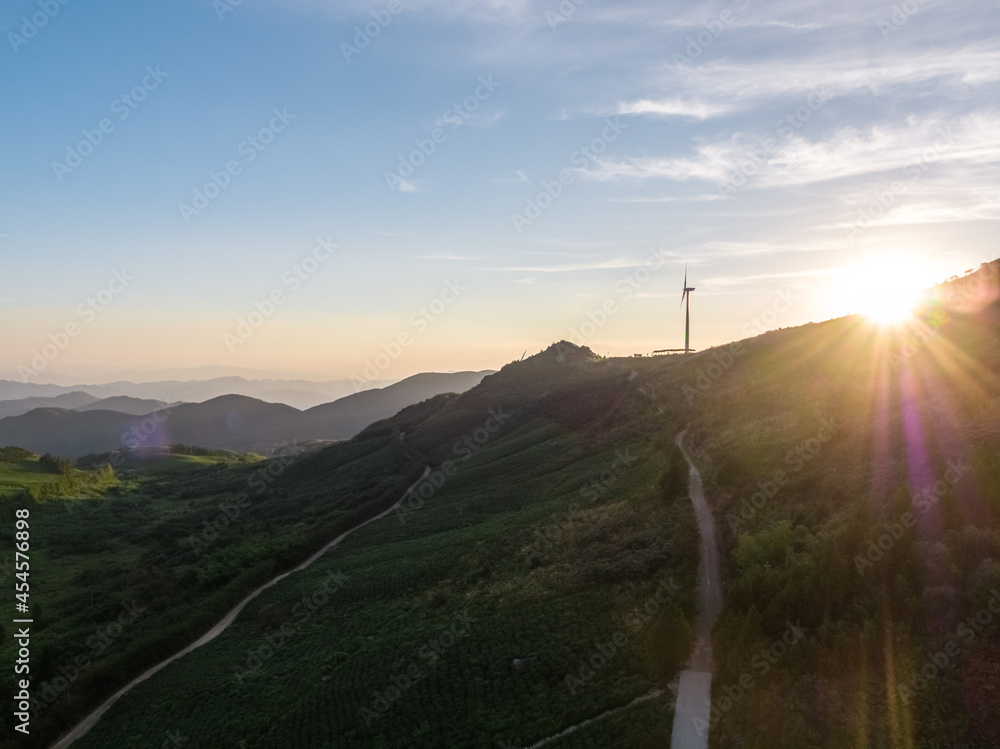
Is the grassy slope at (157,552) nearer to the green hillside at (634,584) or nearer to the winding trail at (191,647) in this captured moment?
the green hillside at (634,584)

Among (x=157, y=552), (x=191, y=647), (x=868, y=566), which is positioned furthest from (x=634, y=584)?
(x=157, y=552)

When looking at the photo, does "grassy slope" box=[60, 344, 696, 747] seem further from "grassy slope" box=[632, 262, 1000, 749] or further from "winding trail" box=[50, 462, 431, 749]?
"grassy slope" box=[632, 262, 1000, 749]

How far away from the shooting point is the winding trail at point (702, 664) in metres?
21.1

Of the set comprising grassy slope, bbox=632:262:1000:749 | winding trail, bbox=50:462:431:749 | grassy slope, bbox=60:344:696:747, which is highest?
grassy slope, bbox=632:262:1000:749

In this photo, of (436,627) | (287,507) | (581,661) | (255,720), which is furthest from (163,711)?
(287,507)

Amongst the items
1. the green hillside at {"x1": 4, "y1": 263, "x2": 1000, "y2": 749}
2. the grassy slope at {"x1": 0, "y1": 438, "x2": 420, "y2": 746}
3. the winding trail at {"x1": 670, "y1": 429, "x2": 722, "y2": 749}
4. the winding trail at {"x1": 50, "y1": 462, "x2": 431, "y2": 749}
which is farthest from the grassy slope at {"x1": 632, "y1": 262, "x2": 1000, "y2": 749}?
the grassy slope at {"x1": 0, "y1": 438, "x2": 420, "y2": 746}

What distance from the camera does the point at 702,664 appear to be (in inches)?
990

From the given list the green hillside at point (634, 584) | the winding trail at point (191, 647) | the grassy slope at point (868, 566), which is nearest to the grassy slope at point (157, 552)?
the green hillside at point (634, 584)

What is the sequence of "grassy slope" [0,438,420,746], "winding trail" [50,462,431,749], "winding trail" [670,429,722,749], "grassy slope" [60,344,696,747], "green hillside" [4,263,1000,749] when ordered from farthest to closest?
"grassy slope" [0,438,420,746]
"winding trail" [50,462,431,749]
"grassy slope" [60,344,696,747]
"green hillside" [4,263,1000,749]
"winding trail" [670,429,722,749]

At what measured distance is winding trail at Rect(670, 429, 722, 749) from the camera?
21.1 metres

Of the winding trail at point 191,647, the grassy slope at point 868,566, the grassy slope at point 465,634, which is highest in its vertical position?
the grassy slope at point 868,566

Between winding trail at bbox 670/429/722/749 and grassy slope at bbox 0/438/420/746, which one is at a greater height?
winding trail at bbox 670/429/722/749

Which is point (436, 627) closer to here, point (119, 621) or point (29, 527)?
point (119, 621)

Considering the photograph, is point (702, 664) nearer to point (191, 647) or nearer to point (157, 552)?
point (191, 647)
